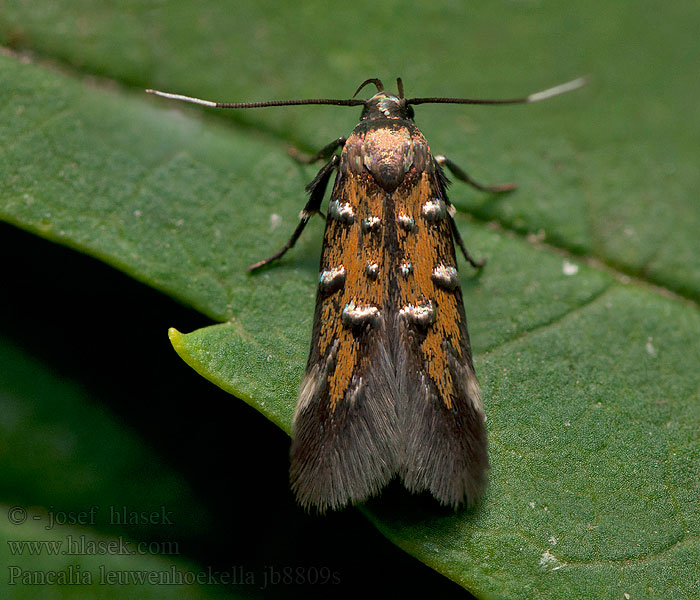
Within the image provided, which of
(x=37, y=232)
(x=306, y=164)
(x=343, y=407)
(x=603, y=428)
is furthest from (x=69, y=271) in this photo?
(x=603, y=428)

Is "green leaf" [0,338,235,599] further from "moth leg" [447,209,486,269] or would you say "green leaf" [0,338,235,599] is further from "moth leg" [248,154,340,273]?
"moth leg" [447,209,486,269]

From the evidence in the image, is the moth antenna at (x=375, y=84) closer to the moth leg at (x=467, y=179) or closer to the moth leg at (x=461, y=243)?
the moth leg at (x=467, y=179)

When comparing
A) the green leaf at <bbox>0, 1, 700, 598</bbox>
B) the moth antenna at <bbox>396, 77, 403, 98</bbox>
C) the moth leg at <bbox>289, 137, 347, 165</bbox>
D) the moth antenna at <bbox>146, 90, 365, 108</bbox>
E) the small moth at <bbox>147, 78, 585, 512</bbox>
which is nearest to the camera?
the small moth at <bbox>147, 78, 585, 512</bbox>

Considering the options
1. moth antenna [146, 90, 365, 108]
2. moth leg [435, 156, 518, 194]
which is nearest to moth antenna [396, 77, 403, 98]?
moth antenna [146, 90, 365, 108]

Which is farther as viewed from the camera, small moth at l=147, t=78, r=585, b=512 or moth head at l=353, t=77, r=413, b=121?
moth head at l=353, t=77, r=413, b=121

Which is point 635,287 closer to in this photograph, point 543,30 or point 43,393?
point 543,30

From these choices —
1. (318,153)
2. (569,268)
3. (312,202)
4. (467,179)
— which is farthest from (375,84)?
(569,268)
